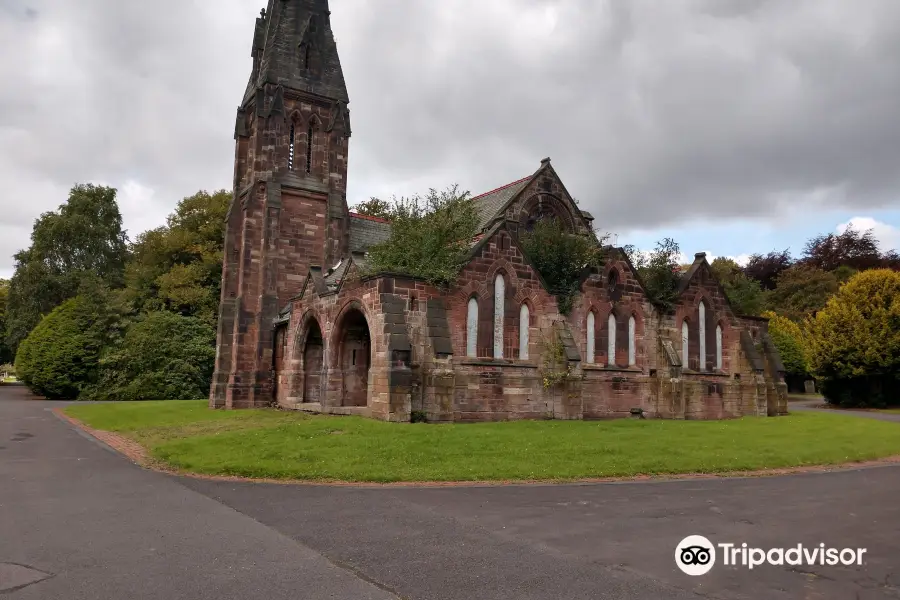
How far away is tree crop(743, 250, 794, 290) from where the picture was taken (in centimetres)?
6594

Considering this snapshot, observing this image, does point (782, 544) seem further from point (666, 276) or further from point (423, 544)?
point (666, 276)

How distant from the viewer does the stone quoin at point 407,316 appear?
1967cm

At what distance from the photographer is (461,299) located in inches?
804

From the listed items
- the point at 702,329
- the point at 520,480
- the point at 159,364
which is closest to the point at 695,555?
the point at 520,480

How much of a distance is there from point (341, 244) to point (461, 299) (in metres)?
12.0

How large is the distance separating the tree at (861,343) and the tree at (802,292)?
15.9m

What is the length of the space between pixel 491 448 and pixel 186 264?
3597cm

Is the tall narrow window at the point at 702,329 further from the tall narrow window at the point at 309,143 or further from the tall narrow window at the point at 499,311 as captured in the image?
the tall narrow window at the point at 309,143

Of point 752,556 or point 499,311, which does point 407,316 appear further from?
point 752,556

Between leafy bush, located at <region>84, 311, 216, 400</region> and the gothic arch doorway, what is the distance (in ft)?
56.0

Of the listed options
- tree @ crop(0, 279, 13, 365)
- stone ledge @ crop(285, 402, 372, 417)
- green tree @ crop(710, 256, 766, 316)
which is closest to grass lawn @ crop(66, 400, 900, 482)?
stone ledge @ crop(285, 402, 372, 417)

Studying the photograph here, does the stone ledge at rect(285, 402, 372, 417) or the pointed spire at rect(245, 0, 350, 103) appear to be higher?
the pointed spire at rect(245, 0, 350, 103)

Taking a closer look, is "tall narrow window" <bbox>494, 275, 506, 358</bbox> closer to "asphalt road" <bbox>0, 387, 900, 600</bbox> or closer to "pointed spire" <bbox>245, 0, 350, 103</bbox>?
A: "asphalt road" <bbox>0, 387, 900, 600</bbox>

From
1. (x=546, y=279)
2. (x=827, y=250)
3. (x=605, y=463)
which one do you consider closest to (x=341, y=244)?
(x=546, y=279)
